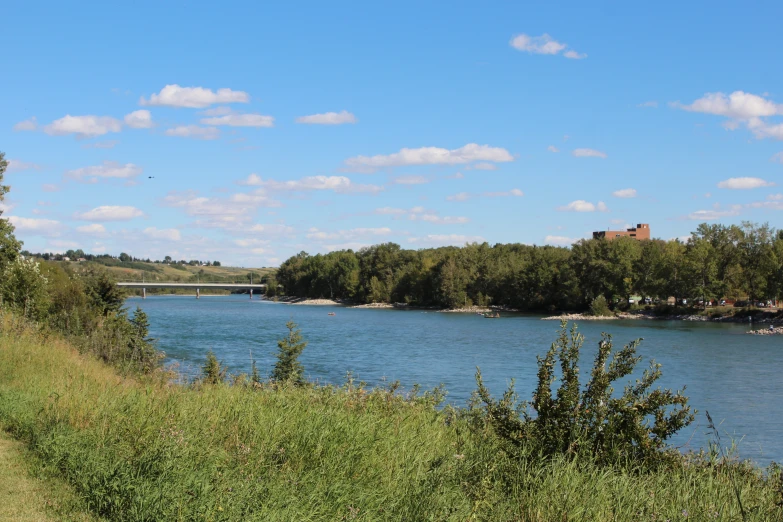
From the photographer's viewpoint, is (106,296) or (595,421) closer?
(595,421)

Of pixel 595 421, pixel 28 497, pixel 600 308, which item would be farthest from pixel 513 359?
pixel 600 308

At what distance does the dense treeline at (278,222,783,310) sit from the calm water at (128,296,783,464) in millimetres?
16007

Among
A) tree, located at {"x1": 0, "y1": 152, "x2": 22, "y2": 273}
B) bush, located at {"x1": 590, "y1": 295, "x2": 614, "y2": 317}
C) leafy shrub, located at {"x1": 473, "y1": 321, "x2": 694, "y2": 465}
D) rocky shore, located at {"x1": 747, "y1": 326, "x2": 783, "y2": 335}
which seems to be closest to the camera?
leafy shrub, located at {"x1": 473, "y1": 321, "x2": 694, "y2": 465}

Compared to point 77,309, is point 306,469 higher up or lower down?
lower down

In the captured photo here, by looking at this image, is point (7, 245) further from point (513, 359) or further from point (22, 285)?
point (513, 359)

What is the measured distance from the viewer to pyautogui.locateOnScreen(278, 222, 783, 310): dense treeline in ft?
305

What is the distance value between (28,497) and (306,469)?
249 cm

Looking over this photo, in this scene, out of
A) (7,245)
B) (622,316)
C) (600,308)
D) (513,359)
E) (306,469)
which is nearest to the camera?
(306,469)

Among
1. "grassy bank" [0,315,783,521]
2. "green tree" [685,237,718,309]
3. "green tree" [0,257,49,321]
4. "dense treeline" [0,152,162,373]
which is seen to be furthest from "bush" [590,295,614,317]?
"grassy bank" [0,315,783,521]

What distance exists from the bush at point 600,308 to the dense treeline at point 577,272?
3.93 m

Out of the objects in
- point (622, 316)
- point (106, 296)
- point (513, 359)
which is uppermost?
point (106, 296)

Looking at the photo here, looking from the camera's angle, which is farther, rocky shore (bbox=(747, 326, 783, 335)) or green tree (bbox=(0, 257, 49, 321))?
rocky shore (bbox=(747, 326, 783, 335))

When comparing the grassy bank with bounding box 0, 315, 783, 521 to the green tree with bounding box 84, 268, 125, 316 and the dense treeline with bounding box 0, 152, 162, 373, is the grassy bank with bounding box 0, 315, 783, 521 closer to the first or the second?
the dense treeline with bounding box 0, 152, 162, 373

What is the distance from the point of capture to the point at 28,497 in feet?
20.0
